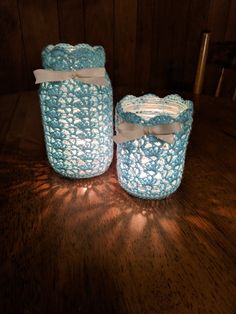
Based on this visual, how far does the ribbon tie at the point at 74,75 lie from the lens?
620mm

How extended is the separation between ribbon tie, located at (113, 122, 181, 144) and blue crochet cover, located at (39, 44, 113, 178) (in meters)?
0.10

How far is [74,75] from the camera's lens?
0.62 meters

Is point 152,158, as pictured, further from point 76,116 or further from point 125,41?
point 125,41

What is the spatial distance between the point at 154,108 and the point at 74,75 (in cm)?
18

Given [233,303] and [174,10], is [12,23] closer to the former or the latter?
[174,10]

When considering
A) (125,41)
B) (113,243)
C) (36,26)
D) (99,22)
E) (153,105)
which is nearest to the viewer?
(113,243)

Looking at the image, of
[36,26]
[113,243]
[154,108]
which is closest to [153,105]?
[154,108]

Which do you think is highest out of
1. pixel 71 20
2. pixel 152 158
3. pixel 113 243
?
pixel 71 20

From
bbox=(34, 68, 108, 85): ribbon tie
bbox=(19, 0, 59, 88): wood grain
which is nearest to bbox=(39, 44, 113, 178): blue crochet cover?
bbox=(34, 68, 108, 85): ribbon tie

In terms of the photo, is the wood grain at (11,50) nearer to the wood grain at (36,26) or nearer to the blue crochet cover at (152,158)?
the wood grain at (36,26)

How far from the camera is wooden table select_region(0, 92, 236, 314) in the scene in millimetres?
456

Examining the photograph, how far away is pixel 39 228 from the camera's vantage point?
578 mm

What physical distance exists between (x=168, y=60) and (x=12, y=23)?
1.00 meters

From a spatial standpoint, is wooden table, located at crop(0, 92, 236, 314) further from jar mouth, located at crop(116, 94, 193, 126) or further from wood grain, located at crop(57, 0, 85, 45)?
wood grain, located at crop(57, 0, 85, 45)
